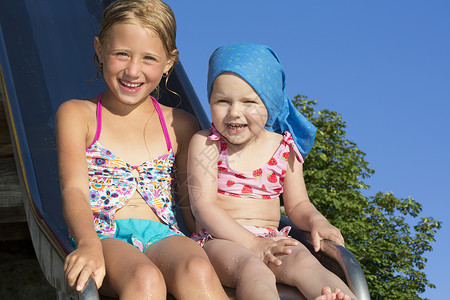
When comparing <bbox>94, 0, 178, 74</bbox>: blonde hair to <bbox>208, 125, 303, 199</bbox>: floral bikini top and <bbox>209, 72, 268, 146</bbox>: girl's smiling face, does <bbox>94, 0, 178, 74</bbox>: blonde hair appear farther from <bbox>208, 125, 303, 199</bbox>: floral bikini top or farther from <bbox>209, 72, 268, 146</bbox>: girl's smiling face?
<bbox>208, 125, 303, 199</bbox>: floral bikini top

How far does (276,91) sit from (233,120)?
8.0 inches

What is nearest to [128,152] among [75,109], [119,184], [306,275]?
[119,184]

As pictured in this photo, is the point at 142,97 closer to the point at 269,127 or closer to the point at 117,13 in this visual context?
the point at 117,13

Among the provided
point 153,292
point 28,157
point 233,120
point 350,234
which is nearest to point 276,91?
point 233,120

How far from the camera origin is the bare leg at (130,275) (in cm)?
154

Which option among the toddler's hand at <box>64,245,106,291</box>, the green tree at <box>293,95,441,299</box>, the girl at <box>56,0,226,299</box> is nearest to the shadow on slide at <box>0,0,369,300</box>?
the toddler's hand at <box>64,245,106,291</box>

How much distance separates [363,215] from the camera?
27.1 feet

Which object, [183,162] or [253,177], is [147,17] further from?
[253,177]

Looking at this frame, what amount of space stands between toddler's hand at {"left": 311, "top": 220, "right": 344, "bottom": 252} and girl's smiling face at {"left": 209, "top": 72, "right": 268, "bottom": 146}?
39cm

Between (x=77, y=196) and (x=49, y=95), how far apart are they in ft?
4.49

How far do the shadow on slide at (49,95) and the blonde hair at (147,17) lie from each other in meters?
0.73

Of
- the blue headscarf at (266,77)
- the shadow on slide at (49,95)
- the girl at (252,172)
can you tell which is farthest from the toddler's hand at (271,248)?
the blue headscarf at (266,77)

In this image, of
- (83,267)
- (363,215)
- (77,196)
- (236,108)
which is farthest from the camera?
(363,215)

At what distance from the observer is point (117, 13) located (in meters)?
2.06
